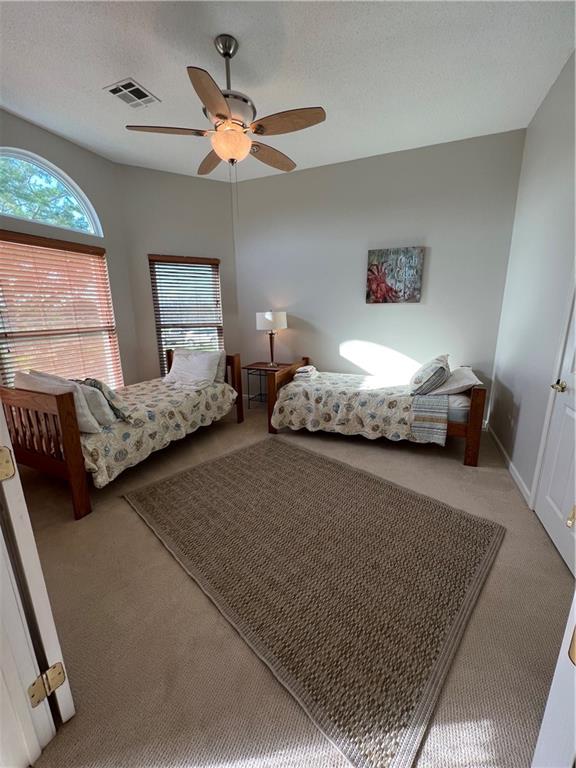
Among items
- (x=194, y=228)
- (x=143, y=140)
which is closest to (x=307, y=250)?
(x=194, y=228)

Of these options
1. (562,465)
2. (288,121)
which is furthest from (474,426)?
(288,121)

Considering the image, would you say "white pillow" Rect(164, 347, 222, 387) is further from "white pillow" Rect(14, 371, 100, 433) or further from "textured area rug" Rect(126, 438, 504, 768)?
"white pillow" Rect(14, 371, 100, 433)

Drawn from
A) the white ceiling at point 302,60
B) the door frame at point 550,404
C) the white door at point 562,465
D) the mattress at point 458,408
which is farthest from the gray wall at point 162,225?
the white door at point 562,465

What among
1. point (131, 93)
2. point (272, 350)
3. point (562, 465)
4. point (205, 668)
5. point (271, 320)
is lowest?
point (205, 668)

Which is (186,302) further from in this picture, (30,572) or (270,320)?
(30,572)

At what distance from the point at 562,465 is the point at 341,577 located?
144 centimetres

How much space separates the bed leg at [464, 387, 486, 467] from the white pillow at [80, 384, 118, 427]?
115 inches

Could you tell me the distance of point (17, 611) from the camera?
90 cm

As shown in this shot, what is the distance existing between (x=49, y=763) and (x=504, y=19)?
12.6 feet

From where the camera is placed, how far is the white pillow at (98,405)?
91.5 inches

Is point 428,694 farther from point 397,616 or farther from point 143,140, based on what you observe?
point 143,140

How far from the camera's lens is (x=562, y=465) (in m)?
1.85

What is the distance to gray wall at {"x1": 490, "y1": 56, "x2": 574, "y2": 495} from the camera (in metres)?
2.05

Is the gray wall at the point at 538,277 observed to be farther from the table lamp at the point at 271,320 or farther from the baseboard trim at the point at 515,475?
the table lamp at the point at 271,320
